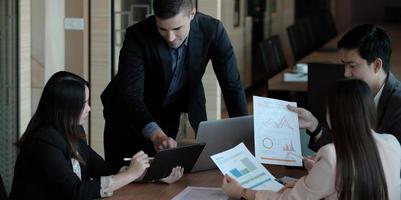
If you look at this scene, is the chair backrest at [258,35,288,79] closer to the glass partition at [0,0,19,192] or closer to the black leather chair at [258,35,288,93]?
the black leather chair at [258,35,288,93]

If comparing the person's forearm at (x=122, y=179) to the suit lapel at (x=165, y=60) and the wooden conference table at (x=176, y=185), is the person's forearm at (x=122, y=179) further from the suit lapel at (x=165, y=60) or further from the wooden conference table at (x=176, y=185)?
the suit lapel at (x=165, y=60)

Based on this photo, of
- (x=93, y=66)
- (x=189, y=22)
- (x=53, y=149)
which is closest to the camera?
(x=53, y=149)

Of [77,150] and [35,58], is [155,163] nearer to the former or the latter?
[77,150]

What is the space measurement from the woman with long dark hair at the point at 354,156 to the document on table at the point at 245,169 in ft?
1.62

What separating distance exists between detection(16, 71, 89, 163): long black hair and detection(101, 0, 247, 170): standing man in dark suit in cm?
46

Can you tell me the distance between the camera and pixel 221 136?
3.33 meters

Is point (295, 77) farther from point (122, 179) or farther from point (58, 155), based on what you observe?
point (58, 155)

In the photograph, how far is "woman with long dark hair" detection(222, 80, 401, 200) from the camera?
243 cm

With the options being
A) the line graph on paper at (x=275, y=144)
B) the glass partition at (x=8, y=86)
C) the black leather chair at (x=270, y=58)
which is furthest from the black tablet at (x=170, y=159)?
the black leather chair at (x=270, y=58)

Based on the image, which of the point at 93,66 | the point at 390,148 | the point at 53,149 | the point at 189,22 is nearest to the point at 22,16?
the point at 93,66

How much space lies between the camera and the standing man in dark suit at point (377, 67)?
296 cm

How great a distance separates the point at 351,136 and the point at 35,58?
354 cm

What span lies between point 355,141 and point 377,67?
0.63 metres

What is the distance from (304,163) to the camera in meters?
3.18
